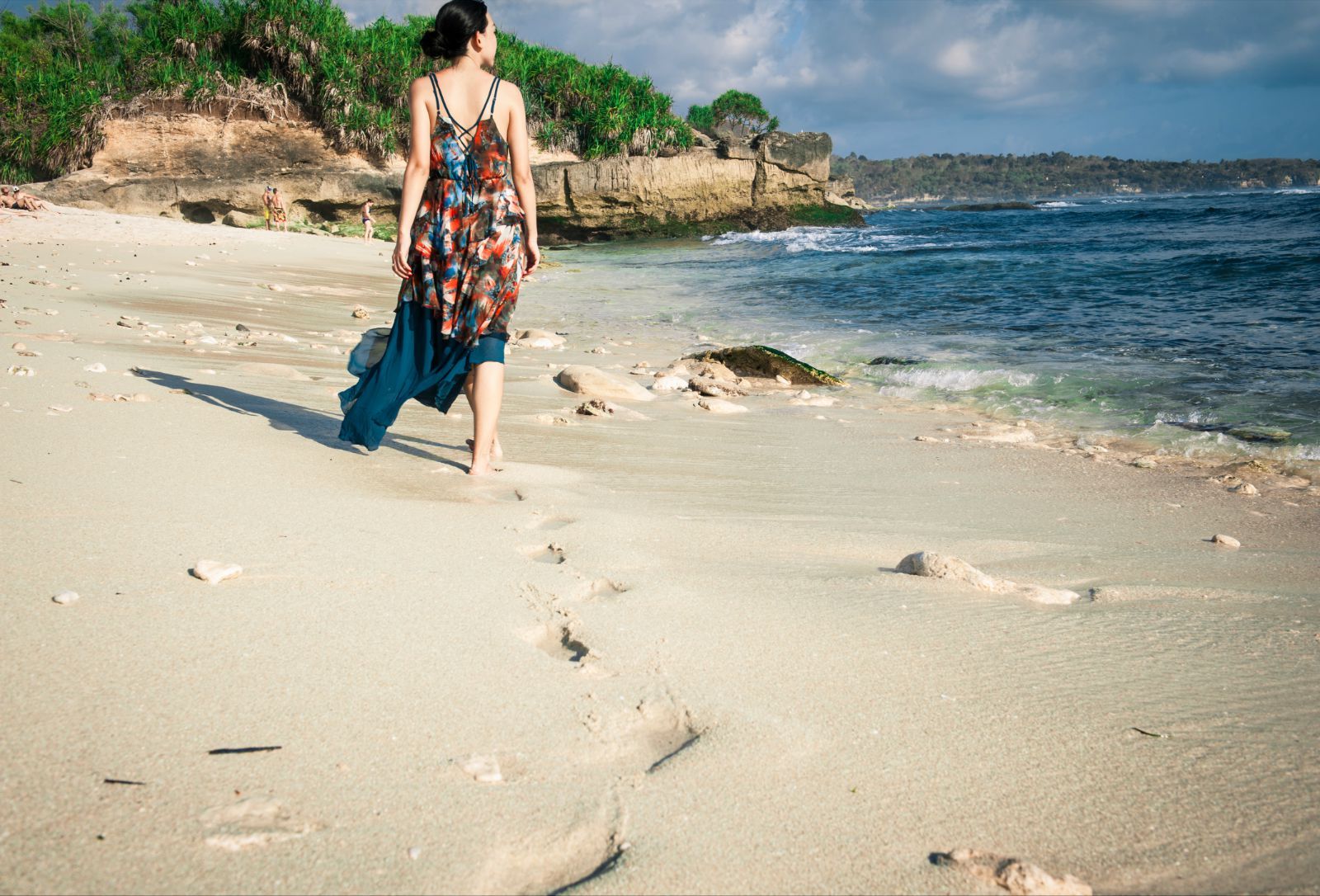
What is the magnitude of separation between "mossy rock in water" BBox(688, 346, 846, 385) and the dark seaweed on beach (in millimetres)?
5234

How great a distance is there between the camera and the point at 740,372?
6.35m

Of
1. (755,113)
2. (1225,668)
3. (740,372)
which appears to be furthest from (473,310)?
(755,113)

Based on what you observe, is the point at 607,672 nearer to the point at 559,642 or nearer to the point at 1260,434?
the point at 559,642

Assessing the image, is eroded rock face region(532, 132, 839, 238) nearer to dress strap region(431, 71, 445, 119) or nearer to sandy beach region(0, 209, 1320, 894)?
dress strap region(431, 71, 445, 119)

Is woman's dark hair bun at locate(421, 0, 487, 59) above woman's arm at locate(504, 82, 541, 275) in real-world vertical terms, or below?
above

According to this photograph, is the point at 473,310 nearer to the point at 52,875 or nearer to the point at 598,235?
the point at 52,875

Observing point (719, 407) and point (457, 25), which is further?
point (719, 407)

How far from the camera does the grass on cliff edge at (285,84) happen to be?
2016cm

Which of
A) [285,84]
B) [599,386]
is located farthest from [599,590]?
[285,84]

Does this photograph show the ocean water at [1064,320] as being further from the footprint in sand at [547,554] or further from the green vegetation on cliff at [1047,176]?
the green vegetation on cliff at [1047,176]

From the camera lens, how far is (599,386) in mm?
5152

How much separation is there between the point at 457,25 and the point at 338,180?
2086cm

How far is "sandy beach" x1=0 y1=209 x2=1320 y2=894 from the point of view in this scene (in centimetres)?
117

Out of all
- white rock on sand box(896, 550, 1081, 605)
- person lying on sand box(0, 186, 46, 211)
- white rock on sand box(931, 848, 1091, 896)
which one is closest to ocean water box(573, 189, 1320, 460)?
white rock on sand box(896, 550, 1081, 605)
